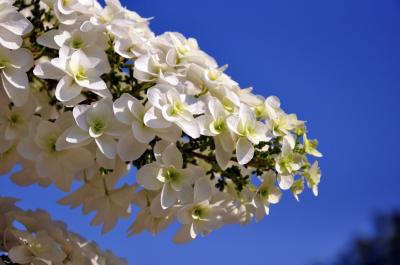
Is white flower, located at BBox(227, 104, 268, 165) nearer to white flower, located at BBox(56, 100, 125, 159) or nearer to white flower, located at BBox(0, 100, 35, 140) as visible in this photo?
white flower, located at BBox(56, 100, 125, 159)

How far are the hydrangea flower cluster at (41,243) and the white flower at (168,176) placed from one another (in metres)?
0.30

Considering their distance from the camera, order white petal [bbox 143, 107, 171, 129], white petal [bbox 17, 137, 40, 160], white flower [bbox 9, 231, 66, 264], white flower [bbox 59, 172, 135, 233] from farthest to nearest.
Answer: white flower [bbox 59, 172, 135, 233] < white flower [bbox 9, 231, 66, 264] < white petal [bbox 17, 137, 40, 160] < white petal [bbox 143, 107, 171, 129]

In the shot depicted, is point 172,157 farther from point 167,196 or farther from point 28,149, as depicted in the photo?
point 28,149

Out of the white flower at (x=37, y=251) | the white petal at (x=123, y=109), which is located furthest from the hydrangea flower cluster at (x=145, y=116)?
the white flower at (x=37, y=251)

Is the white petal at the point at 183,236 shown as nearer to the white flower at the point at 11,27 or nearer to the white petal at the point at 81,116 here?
the white petal at the point at 81,116

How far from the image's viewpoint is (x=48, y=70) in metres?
0.93

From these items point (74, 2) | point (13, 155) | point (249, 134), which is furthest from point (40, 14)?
point (249, 134)

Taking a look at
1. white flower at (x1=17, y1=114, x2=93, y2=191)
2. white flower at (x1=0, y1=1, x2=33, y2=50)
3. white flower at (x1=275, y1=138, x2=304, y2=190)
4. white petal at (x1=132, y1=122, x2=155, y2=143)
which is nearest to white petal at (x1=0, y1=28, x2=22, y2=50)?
white flower at (x1=0, y1=1, x2=33, y2=50)

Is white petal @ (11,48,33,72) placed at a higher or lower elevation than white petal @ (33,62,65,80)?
lower

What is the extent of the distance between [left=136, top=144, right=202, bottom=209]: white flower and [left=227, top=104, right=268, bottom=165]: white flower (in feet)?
0.27

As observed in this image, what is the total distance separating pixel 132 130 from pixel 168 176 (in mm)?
97

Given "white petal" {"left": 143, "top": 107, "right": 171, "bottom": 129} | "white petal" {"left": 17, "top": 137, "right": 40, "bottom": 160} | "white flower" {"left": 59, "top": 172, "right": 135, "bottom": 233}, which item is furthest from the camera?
"white flower" {"left": 59, "top": 172, "right": 135, "bottom": 233}

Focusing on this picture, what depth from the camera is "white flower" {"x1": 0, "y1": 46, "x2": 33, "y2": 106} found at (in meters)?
0.94

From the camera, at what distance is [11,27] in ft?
3.07
